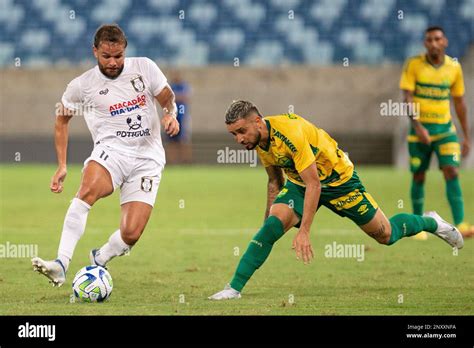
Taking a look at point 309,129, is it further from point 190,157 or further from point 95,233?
point 190,157

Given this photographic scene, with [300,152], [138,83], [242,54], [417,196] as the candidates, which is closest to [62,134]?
[138,83]

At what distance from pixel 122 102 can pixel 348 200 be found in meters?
1.86

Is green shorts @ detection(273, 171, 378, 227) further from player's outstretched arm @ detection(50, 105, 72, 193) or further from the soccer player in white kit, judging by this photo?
player's outstretched arm @ detection(50, 105, 72, 193)

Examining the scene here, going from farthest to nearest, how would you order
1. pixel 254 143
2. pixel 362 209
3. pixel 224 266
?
1. pixel 224 266
2. pixel 362 209
3. pixel 254 143

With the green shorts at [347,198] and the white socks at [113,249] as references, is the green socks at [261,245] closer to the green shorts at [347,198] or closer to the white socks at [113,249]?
the green shorts at [347,198]

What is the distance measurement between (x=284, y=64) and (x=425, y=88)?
1218cm

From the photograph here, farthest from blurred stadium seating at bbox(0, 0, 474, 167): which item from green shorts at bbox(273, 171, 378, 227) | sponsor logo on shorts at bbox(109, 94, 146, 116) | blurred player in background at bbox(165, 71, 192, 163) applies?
sponsor logo on shorts at bbox(109, 94, 146, 116)

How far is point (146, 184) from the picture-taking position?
24.7ft

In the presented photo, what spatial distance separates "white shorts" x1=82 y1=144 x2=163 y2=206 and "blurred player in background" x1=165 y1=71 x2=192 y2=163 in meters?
14.1

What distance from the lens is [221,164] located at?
73.3 ft

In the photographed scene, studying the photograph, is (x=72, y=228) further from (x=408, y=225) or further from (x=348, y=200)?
(x=408, y=225)
